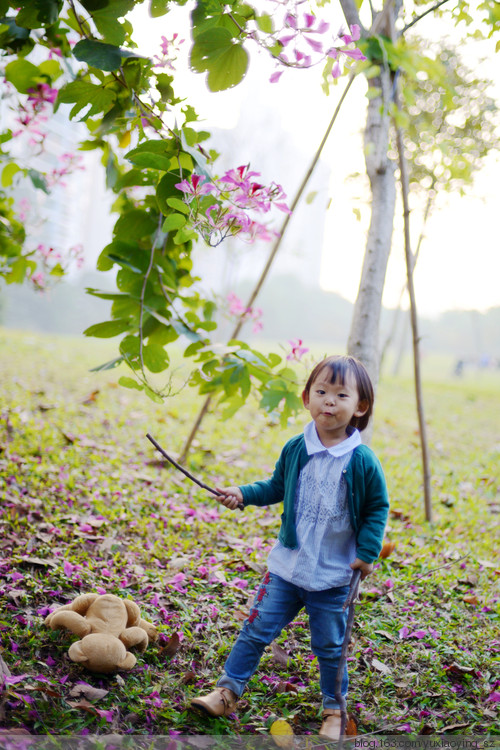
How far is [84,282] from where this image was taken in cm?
2195

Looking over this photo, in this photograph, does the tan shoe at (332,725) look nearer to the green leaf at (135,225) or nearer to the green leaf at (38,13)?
the green leaf at (135,225)

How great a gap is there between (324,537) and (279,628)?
0.30 m

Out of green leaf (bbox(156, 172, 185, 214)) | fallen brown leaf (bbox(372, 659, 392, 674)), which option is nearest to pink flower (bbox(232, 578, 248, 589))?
fallen brown leaf (bbox(372, 659, 392, 674))

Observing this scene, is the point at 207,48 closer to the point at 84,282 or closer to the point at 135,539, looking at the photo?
the point at 135,539

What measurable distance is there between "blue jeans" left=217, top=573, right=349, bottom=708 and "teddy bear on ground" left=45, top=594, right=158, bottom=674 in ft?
0.99

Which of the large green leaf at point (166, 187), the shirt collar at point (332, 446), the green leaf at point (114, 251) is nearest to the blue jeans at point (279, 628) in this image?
the shirt collar at point (332, 446)

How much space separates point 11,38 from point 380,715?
2556 millimetres

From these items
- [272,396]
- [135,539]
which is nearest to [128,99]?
[272,396]

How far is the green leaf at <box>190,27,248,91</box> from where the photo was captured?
1.67 m

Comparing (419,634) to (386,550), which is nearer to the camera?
(419,634)

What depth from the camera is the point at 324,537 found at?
1.71m

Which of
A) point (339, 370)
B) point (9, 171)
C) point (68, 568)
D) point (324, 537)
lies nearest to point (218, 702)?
point (324, 537)

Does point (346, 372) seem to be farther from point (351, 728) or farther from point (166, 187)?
point (351, 728)

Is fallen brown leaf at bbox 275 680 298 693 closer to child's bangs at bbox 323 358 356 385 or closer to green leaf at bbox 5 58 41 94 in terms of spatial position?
child's bangs at bbox 323 358 356 385
